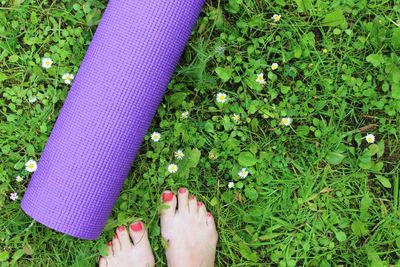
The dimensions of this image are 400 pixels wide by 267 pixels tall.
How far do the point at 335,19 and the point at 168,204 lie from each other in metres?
1.26

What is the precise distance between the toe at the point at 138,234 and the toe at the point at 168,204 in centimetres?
12

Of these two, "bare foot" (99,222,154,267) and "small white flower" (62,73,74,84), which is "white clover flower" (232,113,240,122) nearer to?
"bare foot" (99,222,154,267)

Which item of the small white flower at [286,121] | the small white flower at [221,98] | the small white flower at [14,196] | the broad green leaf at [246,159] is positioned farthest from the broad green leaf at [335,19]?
the small white flower at [14,196]

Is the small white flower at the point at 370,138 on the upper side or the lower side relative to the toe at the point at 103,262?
upper

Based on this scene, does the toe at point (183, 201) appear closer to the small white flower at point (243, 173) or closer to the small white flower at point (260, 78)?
the small white flower at point (243, 173)

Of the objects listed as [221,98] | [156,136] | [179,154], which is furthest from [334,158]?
[156,136]

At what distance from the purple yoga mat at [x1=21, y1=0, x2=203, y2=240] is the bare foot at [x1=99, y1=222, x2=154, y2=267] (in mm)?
274

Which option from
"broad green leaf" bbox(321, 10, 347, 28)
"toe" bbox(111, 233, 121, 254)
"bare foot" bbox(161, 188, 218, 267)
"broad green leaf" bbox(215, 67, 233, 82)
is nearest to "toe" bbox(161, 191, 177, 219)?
"bare foot" bbox(161, 188, 218, 267)

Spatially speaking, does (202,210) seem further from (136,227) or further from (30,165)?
(30,165)

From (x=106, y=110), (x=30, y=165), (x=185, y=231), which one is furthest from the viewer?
(x=185, y=231)

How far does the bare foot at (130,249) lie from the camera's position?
8.09 ft

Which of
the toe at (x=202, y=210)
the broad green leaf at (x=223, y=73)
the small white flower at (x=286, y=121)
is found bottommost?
the toe at (x=202, y=210)

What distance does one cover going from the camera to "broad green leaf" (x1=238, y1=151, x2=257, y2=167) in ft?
8.04

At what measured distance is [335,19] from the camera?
2473mm
